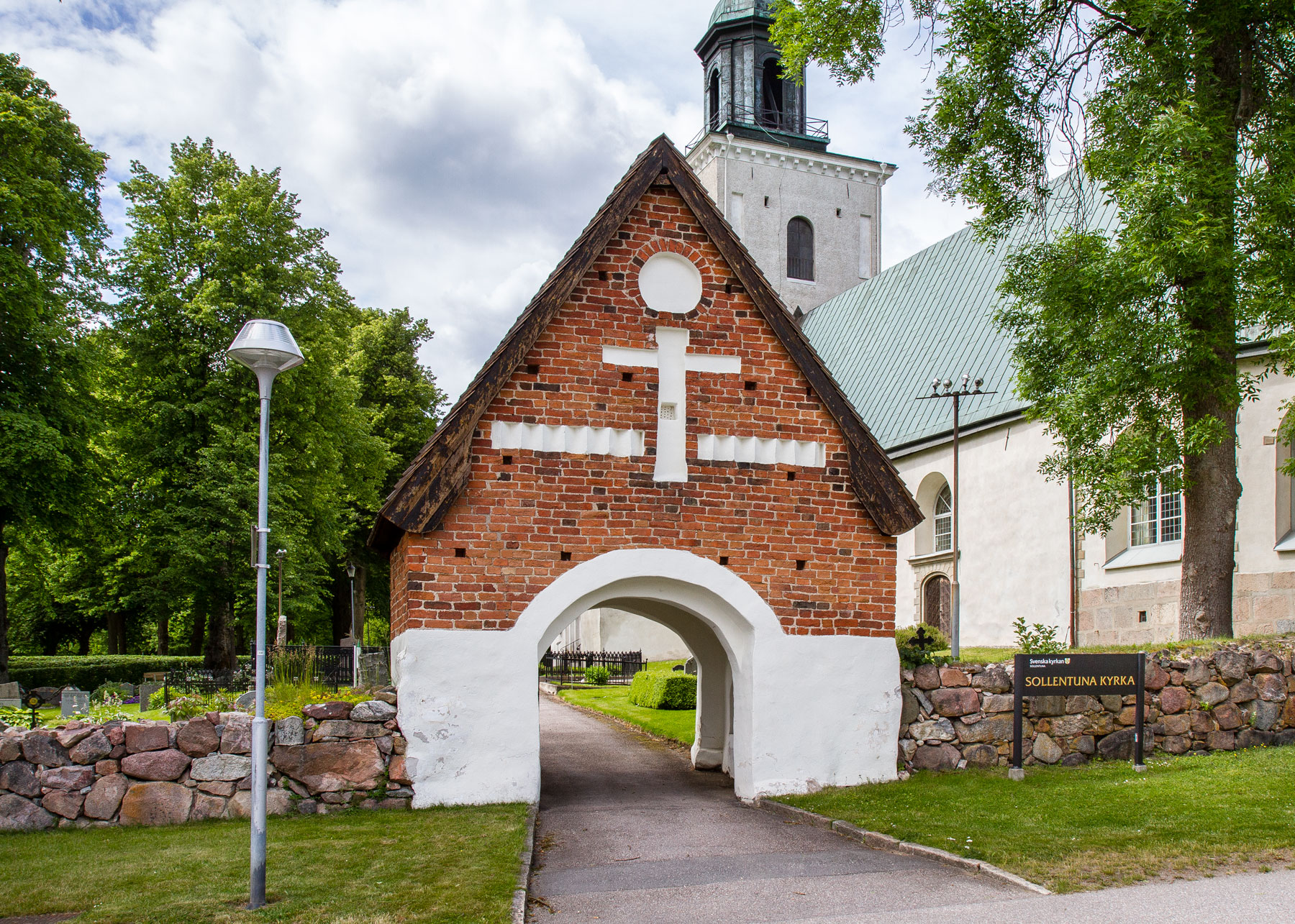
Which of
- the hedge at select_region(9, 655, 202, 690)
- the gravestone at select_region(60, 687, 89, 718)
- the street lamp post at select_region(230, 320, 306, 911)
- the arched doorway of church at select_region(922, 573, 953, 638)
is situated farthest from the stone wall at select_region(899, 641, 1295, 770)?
the hedge at select_region(9, 655, 202, 690)

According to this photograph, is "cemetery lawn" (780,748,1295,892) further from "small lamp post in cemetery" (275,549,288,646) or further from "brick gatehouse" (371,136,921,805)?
"small lamp post in cemetery" (275,549,288,646)

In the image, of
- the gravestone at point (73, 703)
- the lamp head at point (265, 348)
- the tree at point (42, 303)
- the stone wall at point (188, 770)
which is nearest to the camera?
the lamp head at point (265, 348)

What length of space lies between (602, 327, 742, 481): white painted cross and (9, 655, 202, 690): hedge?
75.3ft

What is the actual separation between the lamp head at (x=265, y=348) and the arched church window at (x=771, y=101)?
113 ft

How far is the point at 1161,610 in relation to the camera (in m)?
19.9

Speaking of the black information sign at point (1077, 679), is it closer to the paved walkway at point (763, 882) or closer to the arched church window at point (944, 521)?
the paved walkway at point (763, 882)

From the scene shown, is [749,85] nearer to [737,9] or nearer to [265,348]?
[737,9]

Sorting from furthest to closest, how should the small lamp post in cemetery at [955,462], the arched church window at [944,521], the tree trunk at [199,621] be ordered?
the tree trunk at [199,621] < the arched church window at [944,521] < the small lamp post in cemetery at [955,462]

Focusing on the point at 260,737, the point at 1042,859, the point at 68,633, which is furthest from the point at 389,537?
the point at 68,633

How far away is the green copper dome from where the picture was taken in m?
36.6

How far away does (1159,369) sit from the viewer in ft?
44.1

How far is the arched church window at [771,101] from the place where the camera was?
39.0 m

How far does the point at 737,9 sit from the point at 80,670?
29220 millimetres

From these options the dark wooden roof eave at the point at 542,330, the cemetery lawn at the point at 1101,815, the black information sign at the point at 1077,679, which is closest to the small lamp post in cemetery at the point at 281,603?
the dark wooden roof eave at the point at 542,330
